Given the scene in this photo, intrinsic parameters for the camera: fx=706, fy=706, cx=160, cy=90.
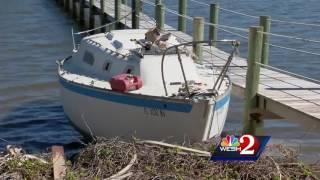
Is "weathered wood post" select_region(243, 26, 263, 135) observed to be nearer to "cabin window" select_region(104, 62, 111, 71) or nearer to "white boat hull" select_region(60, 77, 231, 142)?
"white boat hull" select_region(60, 77, 231, 142)

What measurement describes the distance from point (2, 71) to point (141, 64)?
33.4 feet

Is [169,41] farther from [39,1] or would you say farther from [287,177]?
[39,1]

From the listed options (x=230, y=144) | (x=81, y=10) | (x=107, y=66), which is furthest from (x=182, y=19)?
(x=230, y=144)

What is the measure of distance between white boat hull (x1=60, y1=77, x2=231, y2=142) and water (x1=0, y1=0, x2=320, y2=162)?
78.4 inches

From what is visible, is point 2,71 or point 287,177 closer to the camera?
point 287,177

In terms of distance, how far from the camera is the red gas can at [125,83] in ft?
36.5

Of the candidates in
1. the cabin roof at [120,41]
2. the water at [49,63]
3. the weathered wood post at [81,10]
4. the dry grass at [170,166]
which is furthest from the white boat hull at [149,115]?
the weathered wood post at [81,10]

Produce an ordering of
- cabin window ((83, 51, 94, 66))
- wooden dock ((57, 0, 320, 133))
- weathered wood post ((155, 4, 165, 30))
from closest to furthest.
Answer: wooden dock ((57, 0, 320, 133)), cabin window ((83, 51, 94, 66)), weathered wood post ((155, 4, 165, 30))

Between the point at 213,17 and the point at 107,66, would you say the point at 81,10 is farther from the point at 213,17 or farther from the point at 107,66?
the point at 107,66

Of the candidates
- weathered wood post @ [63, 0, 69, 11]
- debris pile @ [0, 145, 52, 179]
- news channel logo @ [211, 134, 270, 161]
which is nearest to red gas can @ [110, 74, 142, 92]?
debris pile @ [0, 145, 52, 179]

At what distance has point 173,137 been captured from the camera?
10.8 m

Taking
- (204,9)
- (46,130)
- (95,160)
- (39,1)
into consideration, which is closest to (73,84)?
(46,130)

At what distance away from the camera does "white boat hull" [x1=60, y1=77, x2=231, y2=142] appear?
10.6 m

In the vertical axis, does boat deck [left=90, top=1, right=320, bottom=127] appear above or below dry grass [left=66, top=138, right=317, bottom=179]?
below
